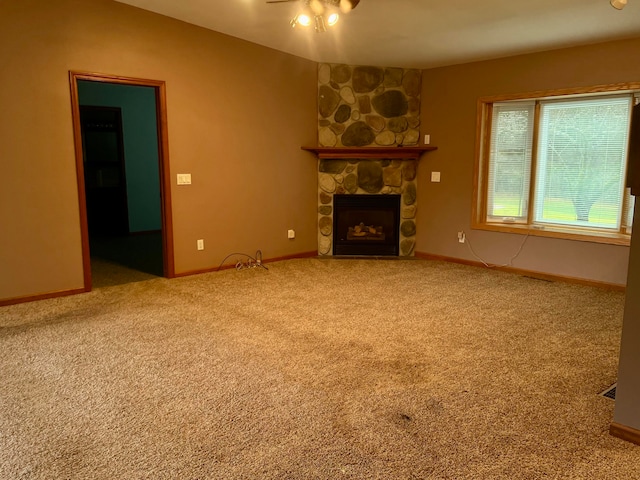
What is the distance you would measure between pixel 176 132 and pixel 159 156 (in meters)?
0.30

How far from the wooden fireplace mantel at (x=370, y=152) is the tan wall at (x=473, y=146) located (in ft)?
0.66

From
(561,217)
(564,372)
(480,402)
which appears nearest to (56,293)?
(480,402)

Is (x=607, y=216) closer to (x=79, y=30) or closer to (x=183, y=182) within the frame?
(x=183, y=182)

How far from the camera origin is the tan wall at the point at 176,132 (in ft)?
12.7

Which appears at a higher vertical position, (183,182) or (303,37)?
(303,37)

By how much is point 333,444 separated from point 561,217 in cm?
412

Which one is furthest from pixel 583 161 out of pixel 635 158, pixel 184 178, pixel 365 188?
pixel 184 178

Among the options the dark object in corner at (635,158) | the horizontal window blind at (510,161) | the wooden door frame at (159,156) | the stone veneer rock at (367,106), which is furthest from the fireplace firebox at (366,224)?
the dark object in corner at (635,158)

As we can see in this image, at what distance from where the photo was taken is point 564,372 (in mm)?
2748

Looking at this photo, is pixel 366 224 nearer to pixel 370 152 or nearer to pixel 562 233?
pixel 370 152

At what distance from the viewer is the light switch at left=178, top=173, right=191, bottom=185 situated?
15.8 feet

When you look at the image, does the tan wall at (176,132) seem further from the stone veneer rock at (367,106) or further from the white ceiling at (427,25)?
the white ceiling at (427,25)

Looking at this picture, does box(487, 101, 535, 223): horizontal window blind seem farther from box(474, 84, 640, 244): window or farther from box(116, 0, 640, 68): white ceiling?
box(116, 0, 640, 68): white ceiling

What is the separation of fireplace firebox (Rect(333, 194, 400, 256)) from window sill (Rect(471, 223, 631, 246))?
3.57 feet
